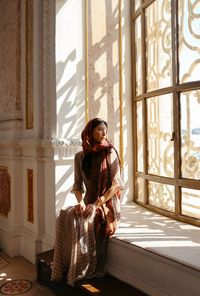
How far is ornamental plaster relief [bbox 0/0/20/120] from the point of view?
3037mm

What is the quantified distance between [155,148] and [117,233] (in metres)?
0.80

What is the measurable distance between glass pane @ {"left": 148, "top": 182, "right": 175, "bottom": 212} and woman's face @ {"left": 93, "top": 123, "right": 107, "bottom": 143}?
694mm

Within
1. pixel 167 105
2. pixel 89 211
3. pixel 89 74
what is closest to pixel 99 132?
pixel 89 211

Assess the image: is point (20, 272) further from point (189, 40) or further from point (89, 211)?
point (189, 40)

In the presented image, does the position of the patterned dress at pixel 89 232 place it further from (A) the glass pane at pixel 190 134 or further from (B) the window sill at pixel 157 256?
(A) the glass pane at pixel 190 134

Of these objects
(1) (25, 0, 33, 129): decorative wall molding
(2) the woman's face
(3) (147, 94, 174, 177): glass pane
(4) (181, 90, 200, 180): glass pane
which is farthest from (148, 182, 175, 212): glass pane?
(1) (25, 0, 33, 129): decorative wall molding

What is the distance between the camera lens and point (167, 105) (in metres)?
2.41

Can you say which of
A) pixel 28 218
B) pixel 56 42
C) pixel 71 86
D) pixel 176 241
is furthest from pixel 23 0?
pixel 176 241

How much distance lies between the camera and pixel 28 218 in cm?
295

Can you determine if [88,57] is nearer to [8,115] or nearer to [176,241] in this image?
[8,115]

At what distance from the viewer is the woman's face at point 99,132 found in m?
2.12

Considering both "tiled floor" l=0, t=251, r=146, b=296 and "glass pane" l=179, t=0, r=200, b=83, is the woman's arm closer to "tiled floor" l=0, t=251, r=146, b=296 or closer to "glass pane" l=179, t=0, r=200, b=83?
"tiled floor" l=0, t=251, r=146, b=296

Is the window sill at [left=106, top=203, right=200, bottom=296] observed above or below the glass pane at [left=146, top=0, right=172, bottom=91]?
below

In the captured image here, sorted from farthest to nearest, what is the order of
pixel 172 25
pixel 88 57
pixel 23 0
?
pixel 23 0 < pixel 88 57 < pixel 172 25
